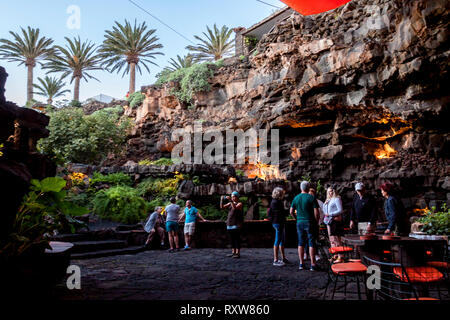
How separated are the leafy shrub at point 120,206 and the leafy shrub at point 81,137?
872 centimetres

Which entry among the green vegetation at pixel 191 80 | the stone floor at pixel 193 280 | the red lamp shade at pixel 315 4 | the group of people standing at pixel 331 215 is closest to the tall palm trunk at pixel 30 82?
the green vegetation at pixel 191 80

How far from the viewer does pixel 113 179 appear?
1747 cm

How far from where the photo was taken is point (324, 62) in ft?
52.5

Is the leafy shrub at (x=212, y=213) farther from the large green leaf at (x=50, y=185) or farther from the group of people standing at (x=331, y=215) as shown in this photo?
the large green leaf at (x=50, y=185)

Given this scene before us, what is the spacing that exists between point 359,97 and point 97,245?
45.1 feet

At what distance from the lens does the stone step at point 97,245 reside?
8055 millimetres

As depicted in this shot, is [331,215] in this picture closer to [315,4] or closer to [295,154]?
[315,4]

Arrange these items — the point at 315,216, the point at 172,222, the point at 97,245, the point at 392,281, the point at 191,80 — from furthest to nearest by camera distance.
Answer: the point at 191,80
the point at 172,222
the point at 97,245
the point at 315,216
the point at 392,281

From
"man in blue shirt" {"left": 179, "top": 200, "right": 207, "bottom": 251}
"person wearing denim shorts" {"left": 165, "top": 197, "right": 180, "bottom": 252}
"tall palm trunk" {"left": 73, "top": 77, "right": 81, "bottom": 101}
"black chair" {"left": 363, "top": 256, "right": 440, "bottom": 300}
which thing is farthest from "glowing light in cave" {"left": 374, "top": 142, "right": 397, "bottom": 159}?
"tall palm trunk" {"left": 73, "top": 77, "right": 81, "bottom": 101}

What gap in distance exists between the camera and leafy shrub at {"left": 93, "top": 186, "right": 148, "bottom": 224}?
13.4 metres

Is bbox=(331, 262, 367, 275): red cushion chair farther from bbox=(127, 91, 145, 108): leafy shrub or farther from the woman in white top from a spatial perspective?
bbox=(127, 91, 145, 108): leafy shrub

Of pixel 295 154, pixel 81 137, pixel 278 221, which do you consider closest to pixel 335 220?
pixel 278 221
